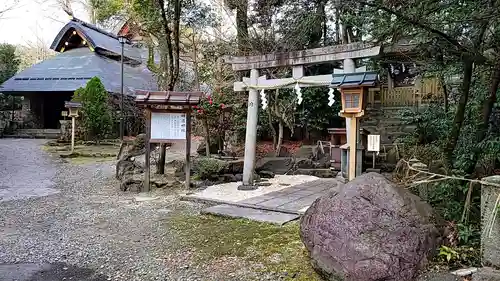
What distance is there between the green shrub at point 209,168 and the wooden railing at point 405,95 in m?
6.80

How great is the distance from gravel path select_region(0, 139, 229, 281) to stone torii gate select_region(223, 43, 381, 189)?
5.52 ft

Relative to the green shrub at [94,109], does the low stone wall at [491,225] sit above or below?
below

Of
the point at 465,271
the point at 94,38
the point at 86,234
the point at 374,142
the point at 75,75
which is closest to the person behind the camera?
the point at 465,271

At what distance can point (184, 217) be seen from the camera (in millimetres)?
5086

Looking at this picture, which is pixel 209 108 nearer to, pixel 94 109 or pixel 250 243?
pixel 250 243

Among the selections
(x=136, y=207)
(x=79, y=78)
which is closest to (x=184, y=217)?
(x=136, y=207)

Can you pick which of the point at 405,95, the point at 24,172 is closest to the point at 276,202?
the point at 24,172

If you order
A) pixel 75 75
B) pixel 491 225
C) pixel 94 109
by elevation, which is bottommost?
pixel 491 225

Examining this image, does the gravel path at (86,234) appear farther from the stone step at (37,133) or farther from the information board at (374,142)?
the stone step at (37,133)

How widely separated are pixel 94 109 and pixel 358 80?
440 inches

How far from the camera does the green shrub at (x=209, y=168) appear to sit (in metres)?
7.52

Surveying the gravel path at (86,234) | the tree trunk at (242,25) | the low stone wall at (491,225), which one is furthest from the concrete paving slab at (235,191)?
the tree trunk at (242,25)

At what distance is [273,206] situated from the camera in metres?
5.36

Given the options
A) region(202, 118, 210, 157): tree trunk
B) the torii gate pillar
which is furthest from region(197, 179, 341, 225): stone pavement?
region(202, 118, 210, 157): tree trunk
